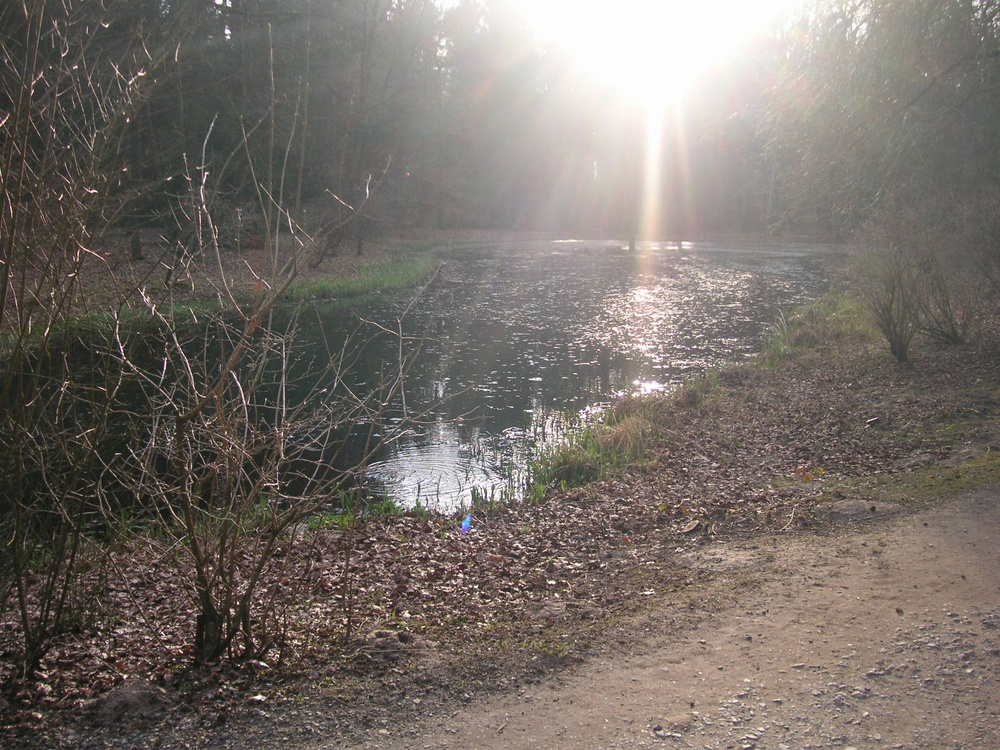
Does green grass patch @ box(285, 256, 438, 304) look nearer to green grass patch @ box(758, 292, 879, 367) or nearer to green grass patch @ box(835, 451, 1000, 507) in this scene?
green grass patch @ box(758, 292, 879, 367)

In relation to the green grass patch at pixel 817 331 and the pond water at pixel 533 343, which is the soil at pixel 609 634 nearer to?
the pond water at pixel 533 343

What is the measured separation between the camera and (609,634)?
16.3 ft

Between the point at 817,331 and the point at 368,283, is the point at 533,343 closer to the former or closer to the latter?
A: the point at 817,331

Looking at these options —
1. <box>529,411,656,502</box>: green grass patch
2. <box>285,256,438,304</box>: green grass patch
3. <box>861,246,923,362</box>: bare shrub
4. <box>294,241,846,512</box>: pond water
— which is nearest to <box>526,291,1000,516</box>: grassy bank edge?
<box>529,411,656,502</box>: green grass patch

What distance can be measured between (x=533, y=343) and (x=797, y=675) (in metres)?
15.9

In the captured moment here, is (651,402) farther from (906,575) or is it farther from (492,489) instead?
(906,575)

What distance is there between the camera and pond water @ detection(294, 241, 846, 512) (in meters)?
11.0

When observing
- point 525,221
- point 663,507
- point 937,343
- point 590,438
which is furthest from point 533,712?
point 525,221

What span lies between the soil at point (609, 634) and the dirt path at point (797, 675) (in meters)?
0.01

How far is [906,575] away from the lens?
546 centimetres

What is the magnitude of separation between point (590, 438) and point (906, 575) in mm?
5769

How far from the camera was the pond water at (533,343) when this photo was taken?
10969 millimetres

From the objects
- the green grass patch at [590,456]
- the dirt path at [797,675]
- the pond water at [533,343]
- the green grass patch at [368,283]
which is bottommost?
the dirt path at [797,675]

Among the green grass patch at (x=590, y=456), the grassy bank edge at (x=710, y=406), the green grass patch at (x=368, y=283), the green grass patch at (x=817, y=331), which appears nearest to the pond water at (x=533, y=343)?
the green grass patch at (x=590, y=456)
